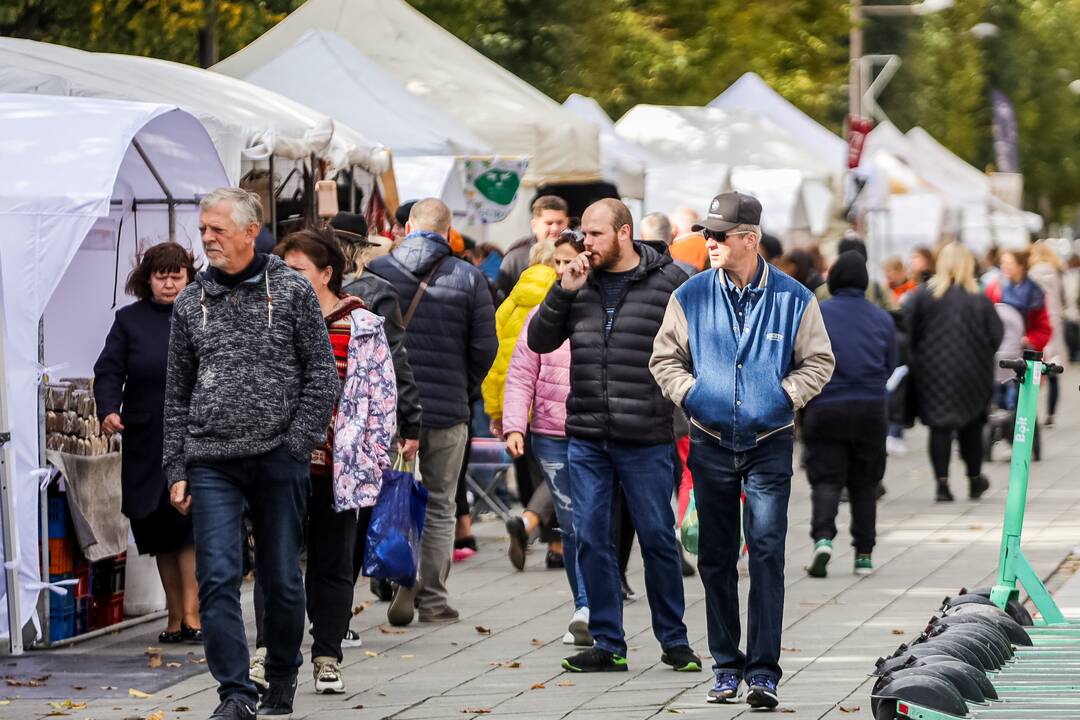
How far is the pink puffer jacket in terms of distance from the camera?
9055 millimetres

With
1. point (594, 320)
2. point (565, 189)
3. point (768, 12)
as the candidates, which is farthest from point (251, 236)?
point (768, 12)

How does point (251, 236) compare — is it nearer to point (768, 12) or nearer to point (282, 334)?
point (282, 334)

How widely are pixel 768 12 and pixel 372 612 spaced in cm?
2743

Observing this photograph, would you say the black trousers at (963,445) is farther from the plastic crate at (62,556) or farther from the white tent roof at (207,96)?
the plastic crate at (62,556)

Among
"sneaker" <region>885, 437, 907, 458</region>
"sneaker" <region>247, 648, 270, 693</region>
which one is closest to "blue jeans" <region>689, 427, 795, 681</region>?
"sneaker" <region>247, 648, 270, 693</region>

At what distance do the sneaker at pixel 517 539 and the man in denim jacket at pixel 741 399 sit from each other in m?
3.35

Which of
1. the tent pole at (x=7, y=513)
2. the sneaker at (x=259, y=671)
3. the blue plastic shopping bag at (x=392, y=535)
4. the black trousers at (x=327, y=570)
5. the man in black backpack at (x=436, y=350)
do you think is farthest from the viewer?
the man in black backpack at (x=436, y=350)

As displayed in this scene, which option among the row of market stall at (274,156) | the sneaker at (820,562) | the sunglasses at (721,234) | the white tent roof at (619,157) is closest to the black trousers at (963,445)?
the row of market stall at (274,156)

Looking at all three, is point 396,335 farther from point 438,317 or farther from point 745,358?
point 745,358

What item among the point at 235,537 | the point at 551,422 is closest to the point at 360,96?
the point at 551,422

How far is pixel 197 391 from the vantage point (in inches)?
278

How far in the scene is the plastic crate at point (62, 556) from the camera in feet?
30.3

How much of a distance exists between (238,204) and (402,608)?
315cm

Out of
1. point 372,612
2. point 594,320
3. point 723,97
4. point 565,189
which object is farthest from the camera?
point 723,97
